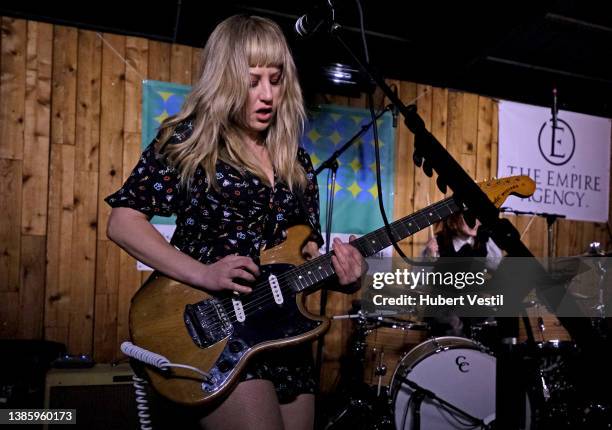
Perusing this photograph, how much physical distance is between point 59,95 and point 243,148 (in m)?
2.86

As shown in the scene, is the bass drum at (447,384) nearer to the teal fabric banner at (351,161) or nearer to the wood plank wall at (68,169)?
the teal fabric banner at (351,161)

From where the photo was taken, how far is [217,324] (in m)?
1.40

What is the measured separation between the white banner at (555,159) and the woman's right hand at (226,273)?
13.0 feet

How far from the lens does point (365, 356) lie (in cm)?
338

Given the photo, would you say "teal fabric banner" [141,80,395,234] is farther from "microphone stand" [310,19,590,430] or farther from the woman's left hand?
"microphone stand" [310,19,590,430]

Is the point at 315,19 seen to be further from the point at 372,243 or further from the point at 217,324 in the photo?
the point at 217,324

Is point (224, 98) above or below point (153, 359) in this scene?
above

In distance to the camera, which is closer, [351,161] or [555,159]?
[351,161]

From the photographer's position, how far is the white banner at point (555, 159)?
4.89 metres

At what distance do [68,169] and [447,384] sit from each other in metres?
3.15

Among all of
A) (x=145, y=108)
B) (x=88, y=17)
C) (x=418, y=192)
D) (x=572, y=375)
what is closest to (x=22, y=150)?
(x=145, y=108)

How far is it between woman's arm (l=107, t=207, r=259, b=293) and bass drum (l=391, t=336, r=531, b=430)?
2.09 m

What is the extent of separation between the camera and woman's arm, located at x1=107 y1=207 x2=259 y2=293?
4.41 feet

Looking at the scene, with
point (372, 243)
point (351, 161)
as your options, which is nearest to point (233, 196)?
point (372, 243)
